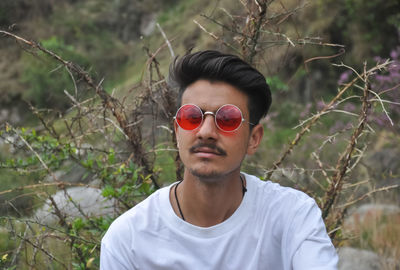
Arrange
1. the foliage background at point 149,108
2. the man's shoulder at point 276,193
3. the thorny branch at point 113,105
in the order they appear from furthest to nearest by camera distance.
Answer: the foliage background at point 149,108 < the thorny branch at point 113,105 < the man's shoulder at point 276,193

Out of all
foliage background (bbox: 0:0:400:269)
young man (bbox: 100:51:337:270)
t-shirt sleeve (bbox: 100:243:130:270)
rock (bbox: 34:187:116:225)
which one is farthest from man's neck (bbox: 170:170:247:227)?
rock (bbox: 34:187:116:225)

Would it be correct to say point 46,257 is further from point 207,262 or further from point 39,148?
point 207,262

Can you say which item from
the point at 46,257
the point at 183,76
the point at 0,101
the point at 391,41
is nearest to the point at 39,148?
the point at 46,257

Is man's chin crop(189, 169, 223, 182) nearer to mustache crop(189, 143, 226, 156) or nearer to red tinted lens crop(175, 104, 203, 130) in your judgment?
mustache crop(189, 143, 226, 156)

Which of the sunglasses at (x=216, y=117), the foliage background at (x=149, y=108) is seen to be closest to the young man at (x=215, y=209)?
the sunglasses at (x=216, y=117)

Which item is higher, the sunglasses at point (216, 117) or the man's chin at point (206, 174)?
the sunglasses at point (216, 117)

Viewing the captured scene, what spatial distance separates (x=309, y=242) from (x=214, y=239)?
412mm

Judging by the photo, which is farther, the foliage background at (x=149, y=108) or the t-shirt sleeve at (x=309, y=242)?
the foliage background at (x=149, y=108)

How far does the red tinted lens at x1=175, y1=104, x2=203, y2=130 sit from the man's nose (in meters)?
0.03

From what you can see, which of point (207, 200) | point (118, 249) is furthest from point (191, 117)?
point (118, 249)

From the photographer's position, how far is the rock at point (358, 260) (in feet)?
15.2

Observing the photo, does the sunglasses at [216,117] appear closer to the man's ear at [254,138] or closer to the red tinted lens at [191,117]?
the red tinted lens at [191,117]

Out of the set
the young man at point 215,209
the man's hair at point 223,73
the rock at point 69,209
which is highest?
the man's hair at point 223,73

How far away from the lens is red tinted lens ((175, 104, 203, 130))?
214 cm
